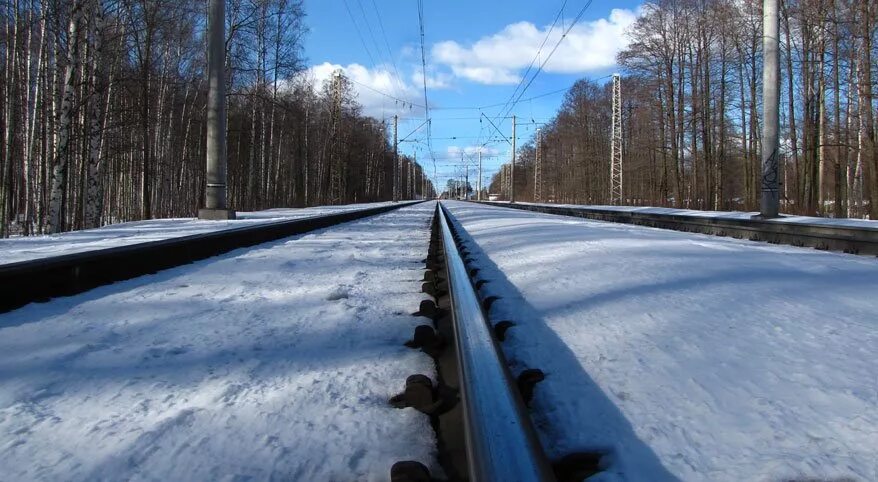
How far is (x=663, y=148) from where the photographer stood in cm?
3931

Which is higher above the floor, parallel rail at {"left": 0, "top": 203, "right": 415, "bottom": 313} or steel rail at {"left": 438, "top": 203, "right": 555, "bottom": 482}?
parallel rail at {"left": 0, "top": 203, "right": 415, "bottom": 313}

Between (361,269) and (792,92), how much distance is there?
33.9 m

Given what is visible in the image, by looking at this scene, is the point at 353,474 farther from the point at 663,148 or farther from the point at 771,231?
the point at 663,148

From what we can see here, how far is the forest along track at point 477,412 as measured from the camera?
4.41 ft

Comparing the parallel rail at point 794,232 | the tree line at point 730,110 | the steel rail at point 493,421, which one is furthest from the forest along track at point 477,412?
the tree line at point 730,110

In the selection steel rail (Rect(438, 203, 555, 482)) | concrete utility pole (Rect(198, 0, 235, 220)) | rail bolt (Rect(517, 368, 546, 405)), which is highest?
concrete utility pole (Rect(198, 0, 235, 220))

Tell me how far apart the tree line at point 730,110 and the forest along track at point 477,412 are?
24.0 m

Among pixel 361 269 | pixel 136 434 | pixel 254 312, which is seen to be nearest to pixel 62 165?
pixel 361 269

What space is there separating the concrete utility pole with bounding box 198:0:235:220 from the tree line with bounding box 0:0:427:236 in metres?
3.10

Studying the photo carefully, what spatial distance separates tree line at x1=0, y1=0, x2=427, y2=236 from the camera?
1598 cm

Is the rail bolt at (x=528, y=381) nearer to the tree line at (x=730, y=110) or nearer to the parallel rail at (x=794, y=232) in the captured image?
the parallel rail at (x=794, y=232)

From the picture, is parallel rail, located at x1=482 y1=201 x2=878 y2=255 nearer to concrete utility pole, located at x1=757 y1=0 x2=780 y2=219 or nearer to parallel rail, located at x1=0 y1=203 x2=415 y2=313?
A: concrete utility pole, located at x1=757 y1=0 x2=780 y2=219

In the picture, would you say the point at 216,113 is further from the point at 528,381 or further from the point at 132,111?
the point at 528,381

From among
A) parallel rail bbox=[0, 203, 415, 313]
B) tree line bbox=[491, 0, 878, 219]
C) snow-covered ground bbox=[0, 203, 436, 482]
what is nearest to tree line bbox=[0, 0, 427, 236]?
parallel rail bbox=[0, 203, 415, 313]
